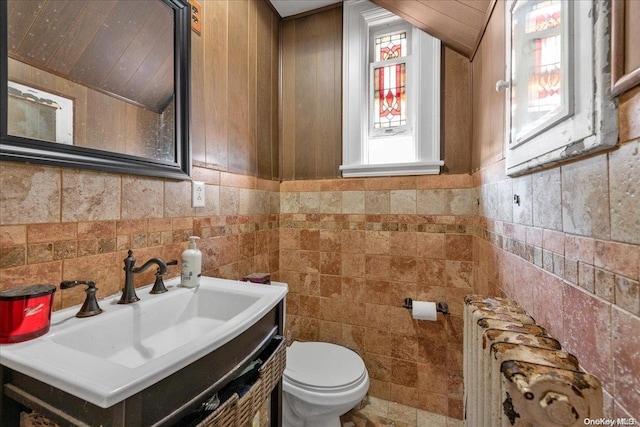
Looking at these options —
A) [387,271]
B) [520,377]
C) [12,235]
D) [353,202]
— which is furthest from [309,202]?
[520,377]

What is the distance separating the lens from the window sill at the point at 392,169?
1.63 metres

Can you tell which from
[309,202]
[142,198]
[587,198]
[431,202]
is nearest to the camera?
[587,198]

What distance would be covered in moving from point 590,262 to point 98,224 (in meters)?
1.34

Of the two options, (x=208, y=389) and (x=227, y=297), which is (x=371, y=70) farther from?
(x=208, y=389)

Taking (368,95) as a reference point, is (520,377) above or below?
below

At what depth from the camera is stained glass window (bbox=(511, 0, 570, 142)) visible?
629mm

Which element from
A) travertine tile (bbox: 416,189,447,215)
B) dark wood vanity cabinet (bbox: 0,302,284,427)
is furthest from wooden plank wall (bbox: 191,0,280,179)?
travertine tile (bbox: 416,189,447,215)

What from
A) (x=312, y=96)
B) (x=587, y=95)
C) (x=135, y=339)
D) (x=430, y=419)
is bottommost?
(x=430, y=419)

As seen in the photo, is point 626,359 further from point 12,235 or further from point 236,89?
point 236,89

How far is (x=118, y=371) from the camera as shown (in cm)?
47

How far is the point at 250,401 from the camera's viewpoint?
27.8 inches

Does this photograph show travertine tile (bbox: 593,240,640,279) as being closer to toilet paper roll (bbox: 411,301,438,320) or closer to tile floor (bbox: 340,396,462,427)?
toilet paper roll (bbox: 411,301,438,320)

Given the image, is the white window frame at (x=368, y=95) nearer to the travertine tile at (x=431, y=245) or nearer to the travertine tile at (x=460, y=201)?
the travertine tile at (x=460, y=201)

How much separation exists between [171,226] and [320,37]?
1656mm
